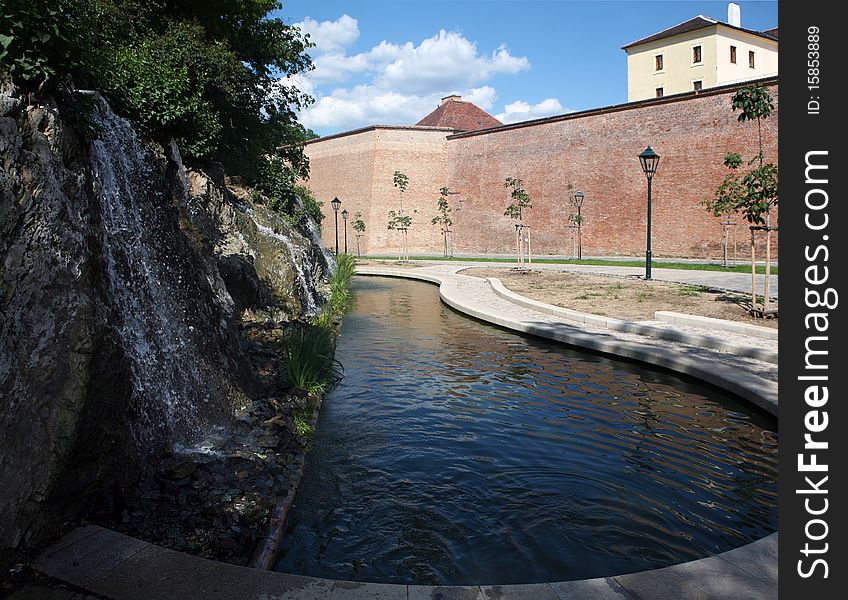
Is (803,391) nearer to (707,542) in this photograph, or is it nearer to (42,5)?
(707,542)

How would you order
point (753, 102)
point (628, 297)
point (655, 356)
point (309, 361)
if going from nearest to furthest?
point (309, 361)
point (655, 356)
point (753, 102)
point (628, 297)

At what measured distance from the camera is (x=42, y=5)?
12.2ft

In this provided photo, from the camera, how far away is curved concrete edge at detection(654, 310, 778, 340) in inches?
321

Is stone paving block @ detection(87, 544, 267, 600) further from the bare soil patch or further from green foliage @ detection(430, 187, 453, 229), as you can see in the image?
green foliage @ detection(430, 187, 453, 229)

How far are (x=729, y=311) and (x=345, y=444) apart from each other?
7.05 m

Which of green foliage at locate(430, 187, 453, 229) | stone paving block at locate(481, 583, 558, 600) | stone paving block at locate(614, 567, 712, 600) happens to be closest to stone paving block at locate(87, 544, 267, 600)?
stone paving block at locate(481, 583, 558, 600)

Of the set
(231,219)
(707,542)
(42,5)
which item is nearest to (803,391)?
(707,542)

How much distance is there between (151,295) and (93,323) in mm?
1682

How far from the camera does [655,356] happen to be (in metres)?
7.56

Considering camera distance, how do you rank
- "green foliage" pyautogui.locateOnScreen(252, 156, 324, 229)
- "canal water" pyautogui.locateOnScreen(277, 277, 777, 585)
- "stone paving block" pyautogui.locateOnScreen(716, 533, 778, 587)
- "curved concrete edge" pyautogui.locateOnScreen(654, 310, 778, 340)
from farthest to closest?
"green foliage" pyautogui.locateOnScreen(252, 156, 324, 229), "curved concrete edge" pyautogui.locateOnScreen(654, 310, 778, 340), "canal water" pyautogui.locateOnScreen(277, 277, 777, 585), "stone paving block" pyautogui.locateOnScreen(716, 533, 778, 587)

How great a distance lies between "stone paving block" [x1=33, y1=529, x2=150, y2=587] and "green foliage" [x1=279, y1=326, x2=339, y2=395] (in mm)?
3175

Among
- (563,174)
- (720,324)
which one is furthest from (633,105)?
(720,324)

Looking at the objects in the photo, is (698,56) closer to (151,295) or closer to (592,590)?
(151,295)

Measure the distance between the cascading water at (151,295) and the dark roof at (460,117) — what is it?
3440cm
